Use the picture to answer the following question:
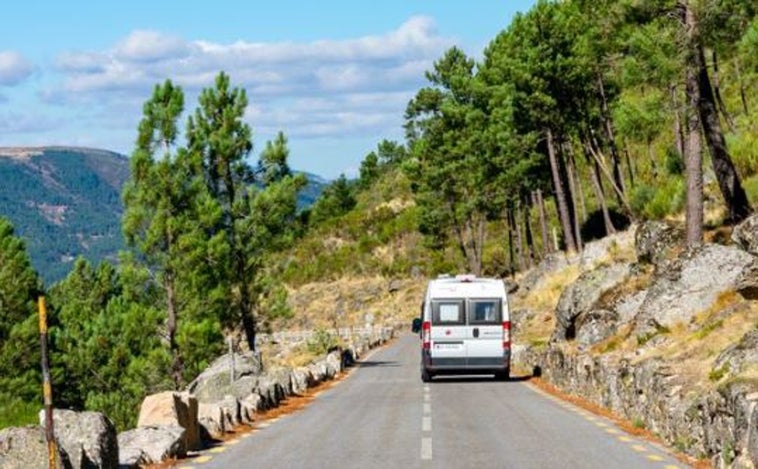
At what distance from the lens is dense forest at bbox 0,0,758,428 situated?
28.5 metres

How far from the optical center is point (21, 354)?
180 feet

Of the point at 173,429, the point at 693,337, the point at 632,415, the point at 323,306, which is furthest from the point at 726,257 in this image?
the point at 323,306

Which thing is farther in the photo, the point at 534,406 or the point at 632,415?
the point at 534,406

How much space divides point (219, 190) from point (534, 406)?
23985 mm

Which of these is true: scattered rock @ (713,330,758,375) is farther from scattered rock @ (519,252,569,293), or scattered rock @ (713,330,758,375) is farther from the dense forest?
scattered rock @ (519,252,569,293)

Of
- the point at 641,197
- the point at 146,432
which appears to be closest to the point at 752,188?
the point at 641,197

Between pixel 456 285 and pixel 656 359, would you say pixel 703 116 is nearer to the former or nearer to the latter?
pixel 456 285

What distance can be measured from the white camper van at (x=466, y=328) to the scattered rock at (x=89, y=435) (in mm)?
16227

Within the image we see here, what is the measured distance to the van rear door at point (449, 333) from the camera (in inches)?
1104

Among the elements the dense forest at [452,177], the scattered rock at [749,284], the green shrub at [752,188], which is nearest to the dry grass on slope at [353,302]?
the dense forest at [452,177]

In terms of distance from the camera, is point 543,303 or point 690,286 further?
point 543,303

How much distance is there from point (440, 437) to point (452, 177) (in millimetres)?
59731

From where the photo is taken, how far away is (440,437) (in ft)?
52.5

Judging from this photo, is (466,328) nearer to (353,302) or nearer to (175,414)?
(175,414)
